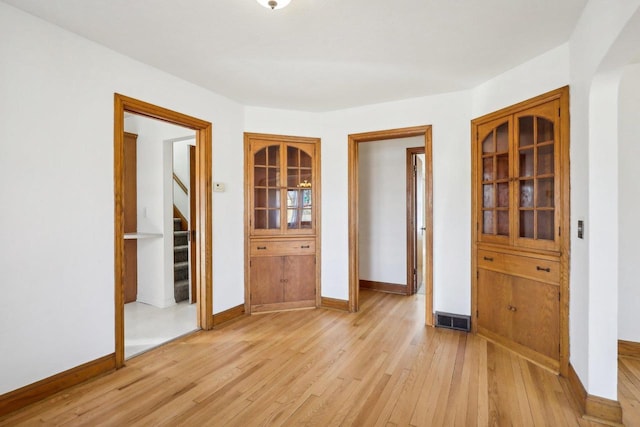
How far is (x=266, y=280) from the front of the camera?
386 cm

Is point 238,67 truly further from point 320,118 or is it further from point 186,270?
point 186,270

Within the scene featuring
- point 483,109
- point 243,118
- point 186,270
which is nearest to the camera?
point 483,109

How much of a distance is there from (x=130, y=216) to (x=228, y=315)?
6.53ft

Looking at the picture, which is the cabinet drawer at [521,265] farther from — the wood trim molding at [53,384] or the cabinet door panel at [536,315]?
the wood trim molding at [53,384]

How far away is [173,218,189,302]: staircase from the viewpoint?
432cm

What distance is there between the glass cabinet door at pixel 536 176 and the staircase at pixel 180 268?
3997 millimetres

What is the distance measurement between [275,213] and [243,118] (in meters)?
1.18

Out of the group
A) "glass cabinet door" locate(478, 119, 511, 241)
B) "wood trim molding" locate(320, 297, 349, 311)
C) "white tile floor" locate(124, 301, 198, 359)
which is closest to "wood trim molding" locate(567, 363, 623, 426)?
"glass cabinet door" locate(478, 119, 511, 241)

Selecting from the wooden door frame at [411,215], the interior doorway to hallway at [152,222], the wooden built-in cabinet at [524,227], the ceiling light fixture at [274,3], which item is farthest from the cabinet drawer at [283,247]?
the ceiling light fixture at [274,3]

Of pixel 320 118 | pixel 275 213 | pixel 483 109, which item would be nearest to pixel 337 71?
pixel 320 118

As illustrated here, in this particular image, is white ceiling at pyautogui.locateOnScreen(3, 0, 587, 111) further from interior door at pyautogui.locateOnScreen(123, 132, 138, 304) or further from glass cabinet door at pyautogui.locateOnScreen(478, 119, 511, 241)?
interior door at pyautogui.locateOnScreen(123, 132, 138, 304)

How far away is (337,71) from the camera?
2.82 m

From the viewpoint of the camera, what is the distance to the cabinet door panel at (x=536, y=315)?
2406 mm

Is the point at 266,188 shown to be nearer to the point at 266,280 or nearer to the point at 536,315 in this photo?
the point at 266,280
